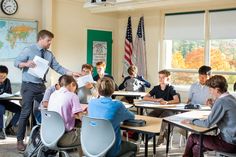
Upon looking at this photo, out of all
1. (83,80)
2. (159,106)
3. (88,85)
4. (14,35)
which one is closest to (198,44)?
(159,106)

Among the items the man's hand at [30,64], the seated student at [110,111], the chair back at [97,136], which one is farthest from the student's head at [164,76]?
the chair back at [97,136]

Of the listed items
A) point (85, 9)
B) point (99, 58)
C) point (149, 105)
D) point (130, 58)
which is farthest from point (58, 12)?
point (149, 105)

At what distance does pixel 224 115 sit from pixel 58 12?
Answer: 522 cm

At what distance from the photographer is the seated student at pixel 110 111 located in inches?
109

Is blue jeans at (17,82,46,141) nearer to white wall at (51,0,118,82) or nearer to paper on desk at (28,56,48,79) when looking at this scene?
paper on desk at (28,56,48,79)

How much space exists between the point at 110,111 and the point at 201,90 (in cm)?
238

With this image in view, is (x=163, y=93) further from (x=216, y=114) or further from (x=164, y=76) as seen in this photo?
(x=216, y=114)

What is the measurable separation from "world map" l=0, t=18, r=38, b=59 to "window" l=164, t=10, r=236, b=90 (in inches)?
124

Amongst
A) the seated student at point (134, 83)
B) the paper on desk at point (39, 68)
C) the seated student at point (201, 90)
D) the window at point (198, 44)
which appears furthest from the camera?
the window at point (198, 44)

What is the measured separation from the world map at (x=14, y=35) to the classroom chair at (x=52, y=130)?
3.59m

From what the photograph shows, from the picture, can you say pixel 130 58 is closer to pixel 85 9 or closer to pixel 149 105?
pixel 85 9

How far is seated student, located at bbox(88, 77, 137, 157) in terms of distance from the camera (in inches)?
109

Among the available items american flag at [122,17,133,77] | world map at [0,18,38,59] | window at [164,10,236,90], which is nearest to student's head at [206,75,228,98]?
window at [164,10,236,90]

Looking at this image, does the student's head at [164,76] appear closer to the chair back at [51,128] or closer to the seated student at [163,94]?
the seated student at [163,94]
